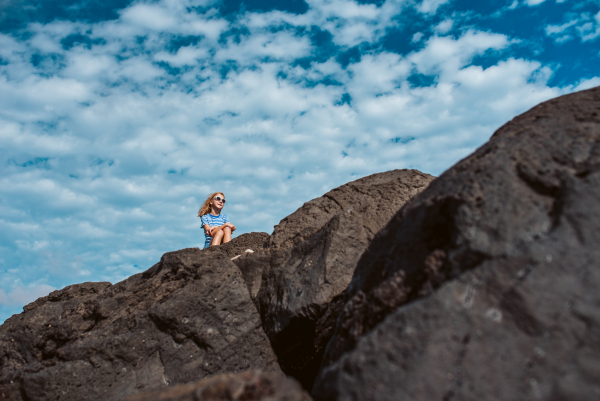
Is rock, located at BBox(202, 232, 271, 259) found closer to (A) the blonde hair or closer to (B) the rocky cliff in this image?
(B) the rocky cliff

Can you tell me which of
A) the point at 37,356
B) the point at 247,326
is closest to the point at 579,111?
the point at 247,326

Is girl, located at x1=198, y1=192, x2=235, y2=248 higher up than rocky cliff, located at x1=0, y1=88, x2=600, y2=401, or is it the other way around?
girl, located at x1=198, y1=192, x2=235, y2=248

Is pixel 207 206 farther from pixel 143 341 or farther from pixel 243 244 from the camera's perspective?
pixel 143 341

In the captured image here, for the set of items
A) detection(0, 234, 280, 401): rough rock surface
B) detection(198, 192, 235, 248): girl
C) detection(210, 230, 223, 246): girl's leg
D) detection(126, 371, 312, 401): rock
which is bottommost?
detection(126, 371, 312, 401): rock

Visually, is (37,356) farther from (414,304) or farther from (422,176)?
(422,176)

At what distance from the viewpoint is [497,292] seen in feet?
6.79

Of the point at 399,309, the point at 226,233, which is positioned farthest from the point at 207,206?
the point at 399,309

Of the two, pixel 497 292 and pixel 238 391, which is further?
pixel 497 292

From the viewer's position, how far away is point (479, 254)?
2.27 meters

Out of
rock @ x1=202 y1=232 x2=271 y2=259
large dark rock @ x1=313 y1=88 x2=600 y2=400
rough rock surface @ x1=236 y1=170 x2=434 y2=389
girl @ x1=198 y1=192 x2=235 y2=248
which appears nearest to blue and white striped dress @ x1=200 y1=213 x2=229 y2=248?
girl @ x1=198 y1=192 x2=235 y2=248

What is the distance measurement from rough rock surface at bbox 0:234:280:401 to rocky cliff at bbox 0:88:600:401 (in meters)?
0.01

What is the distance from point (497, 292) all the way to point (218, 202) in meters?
8.57

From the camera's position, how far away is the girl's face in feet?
33.2

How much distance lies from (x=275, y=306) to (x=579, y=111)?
121 inches
